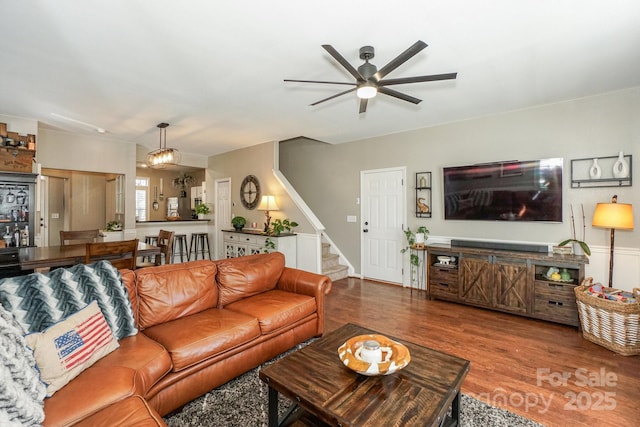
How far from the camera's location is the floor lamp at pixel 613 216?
9.89 feet

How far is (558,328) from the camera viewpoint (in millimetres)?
3266

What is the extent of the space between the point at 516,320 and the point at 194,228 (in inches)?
257

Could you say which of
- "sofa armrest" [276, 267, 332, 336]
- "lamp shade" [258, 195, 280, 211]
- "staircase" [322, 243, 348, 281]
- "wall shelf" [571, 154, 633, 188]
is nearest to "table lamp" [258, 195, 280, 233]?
"lamp shade" [258, 195, 280, 211]

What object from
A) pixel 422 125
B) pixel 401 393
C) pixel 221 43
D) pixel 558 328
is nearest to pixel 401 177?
pixel 422 125

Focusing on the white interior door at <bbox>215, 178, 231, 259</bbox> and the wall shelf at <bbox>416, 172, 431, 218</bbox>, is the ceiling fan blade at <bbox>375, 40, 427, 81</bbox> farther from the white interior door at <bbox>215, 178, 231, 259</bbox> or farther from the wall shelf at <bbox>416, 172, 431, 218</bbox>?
the white interior door at <bbox>215, 178, 231, 259</bbox>

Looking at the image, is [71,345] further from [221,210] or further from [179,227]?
[221,210]

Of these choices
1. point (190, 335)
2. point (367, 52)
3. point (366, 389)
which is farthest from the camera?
point (367, 52)

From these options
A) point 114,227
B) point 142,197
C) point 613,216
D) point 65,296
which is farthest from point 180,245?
point 613,216

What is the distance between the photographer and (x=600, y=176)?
11.2ft

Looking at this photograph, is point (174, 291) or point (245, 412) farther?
point (174, 291)

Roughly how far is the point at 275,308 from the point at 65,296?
141 cm

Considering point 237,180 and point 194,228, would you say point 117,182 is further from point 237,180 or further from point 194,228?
point 237,180

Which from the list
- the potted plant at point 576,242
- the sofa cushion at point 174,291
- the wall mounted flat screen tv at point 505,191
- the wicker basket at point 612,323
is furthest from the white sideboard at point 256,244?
the wicker basket at point 612,323

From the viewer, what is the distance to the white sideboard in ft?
17.3
